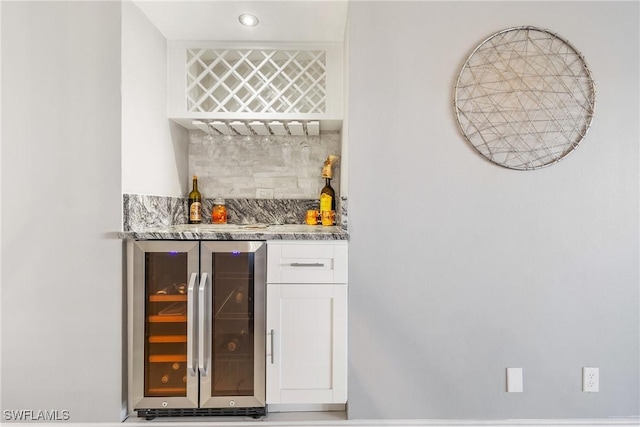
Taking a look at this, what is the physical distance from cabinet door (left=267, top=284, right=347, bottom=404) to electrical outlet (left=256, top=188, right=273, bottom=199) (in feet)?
2.93

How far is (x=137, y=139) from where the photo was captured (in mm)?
1775

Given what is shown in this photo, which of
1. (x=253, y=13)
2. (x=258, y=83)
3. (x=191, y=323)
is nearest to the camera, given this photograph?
(x=191, y=323)

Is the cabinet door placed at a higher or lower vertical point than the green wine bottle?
lower

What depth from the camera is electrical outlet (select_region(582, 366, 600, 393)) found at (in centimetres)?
167

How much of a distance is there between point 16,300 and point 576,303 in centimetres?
278

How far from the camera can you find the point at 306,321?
168cm

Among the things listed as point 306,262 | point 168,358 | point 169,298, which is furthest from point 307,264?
point 168,358

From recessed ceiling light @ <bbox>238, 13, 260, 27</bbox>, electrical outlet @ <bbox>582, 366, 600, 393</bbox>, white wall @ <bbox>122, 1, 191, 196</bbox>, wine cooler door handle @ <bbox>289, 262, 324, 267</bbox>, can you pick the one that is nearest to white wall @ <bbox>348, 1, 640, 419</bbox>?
electrical outlet @ <bbox>582, 366, 600, 393</bbox>

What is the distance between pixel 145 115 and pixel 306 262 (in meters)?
1.21

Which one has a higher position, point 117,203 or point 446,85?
point 446,85

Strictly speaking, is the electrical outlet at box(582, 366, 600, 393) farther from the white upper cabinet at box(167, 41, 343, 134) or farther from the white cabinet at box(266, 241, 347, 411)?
the white upper cabinet at box(167, 41, 343, 134)

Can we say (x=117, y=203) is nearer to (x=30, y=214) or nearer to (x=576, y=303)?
(x=30, y=214)

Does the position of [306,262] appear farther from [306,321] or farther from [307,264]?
[306,321]

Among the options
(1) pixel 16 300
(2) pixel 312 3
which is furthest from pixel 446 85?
(1) pixel 16 300
